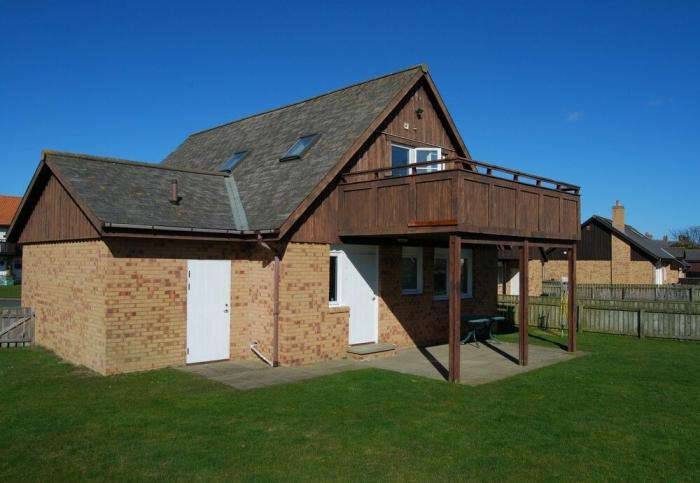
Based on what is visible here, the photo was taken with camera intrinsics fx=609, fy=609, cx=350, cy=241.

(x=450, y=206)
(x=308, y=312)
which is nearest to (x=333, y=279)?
(x=308, y=312)

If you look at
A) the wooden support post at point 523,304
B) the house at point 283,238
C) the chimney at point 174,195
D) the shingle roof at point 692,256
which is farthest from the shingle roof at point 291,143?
the shingle roof at point 692,256

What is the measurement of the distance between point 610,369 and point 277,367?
7350 mm

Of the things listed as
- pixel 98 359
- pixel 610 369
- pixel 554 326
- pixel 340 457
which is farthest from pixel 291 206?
pixel 554 326

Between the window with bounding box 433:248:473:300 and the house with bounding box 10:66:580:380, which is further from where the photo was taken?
the window with bounding box 433:248:473:300

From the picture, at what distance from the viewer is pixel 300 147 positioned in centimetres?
1590

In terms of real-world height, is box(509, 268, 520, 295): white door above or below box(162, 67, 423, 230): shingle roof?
below

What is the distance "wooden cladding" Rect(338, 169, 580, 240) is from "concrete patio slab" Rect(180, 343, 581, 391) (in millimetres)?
2945

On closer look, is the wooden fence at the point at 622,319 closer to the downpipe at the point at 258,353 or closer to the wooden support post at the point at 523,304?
the wooden support post at the point at 523,304

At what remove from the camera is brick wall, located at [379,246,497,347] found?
614 inches

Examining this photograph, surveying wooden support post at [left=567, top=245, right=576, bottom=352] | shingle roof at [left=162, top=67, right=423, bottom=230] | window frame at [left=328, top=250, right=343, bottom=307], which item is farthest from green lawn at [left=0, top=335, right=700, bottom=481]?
shingle roof at [left=162, top=67, right=423, bottom=230]

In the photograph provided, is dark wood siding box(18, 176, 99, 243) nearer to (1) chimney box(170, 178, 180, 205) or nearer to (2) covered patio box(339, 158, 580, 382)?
(1) chimney box(170, 178, 180, 205)

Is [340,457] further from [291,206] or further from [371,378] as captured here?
[291,206]

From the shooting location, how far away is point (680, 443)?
8.15 m

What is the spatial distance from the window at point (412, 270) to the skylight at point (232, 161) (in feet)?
17.9
